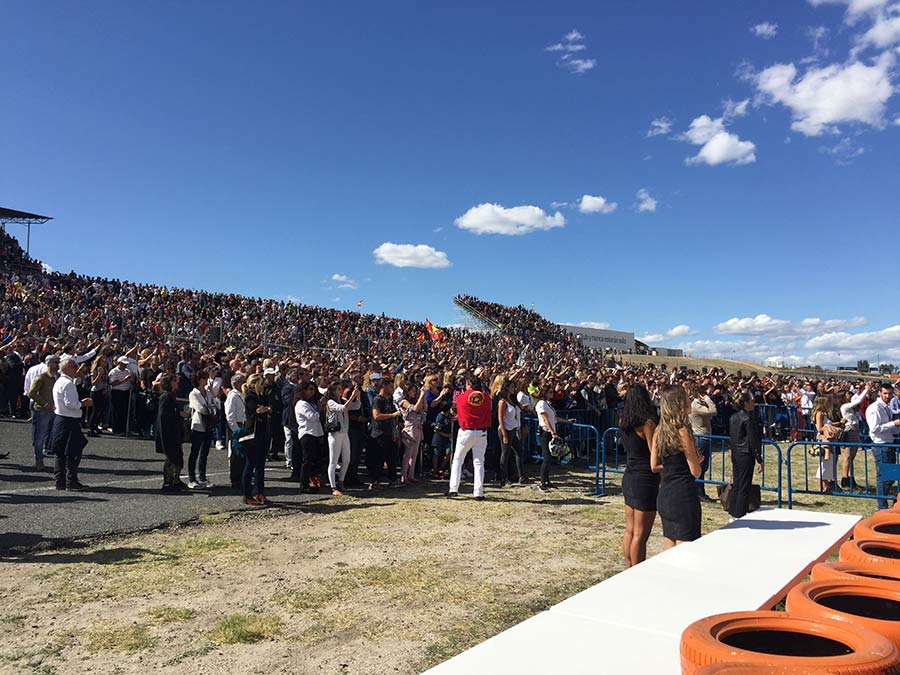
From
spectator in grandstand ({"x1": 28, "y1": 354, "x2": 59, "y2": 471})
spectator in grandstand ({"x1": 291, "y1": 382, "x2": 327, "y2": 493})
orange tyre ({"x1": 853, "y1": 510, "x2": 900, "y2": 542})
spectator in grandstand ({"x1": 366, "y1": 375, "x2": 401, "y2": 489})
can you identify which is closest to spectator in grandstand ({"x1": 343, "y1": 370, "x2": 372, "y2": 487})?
spectator in grandstand ({"x1": 366, "y1": 375, "x2": 401, "y2": 489})

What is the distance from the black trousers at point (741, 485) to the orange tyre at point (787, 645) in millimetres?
4806

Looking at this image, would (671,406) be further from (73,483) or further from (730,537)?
(73,483)

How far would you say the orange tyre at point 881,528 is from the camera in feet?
10.5

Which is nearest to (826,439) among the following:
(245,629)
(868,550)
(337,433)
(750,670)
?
(337,433)

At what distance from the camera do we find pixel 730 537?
4379mm

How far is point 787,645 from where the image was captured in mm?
2109

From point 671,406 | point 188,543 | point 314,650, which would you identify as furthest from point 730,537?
point 188,543

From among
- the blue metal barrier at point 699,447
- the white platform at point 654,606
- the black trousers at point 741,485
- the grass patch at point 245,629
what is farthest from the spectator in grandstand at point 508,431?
the grass patch at point 245,629

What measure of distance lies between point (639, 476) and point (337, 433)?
521 cm

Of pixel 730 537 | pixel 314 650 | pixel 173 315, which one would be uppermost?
pixel 173 315

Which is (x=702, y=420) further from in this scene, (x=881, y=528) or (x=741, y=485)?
(x=881, y=528)

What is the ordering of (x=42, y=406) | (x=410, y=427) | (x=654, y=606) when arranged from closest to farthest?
(x=654, y=606), (x=42, y=406), (x=410, y=427)

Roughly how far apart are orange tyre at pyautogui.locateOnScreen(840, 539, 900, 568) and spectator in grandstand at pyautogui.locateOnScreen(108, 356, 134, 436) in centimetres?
1346

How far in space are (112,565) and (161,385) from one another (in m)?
3.44
